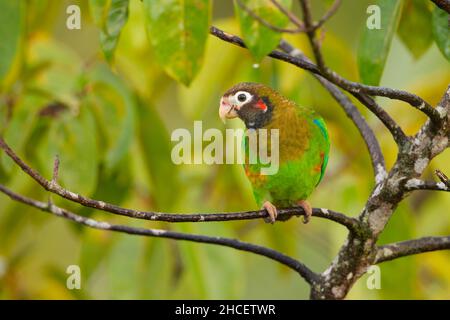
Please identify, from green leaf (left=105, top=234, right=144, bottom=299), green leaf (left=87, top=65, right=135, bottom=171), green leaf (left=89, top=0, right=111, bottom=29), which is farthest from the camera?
green leaf (left=105, top=234, right=144, bottom=299)

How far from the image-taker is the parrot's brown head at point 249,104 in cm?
197

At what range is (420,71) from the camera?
3424mm

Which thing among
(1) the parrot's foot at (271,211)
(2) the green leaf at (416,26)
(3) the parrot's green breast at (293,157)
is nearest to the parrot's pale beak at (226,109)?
(3) the parrot's green breast at (293,157)

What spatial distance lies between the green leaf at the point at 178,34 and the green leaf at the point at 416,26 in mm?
823

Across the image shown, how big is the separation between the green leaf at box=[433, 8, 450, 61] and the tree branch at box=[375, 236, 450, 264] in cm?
47

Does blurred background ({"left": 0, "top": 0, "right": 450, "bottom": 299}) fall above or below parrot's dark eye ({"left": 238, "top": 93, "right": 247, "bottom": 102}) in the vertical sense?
above

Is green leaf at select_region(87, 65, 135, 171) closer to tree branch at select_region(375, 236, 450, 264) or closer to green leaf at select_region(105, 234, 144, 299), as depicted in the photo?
green leaf at select_region(105, 234, 144, 299)

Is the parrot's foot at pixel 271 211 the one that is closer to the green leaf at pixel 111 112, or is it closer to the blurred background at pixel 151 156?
the blurred background at pixel 151 156

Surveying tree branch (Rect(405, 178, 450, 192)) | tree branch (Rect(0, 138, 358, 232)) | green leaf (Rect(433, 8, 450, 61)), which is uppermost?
green leaf (Rect(433, 8, 450, 61))

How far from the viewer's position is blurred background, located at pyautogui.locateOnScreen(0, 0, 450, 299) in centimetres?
266

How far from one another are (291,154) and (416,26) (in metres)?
0.57

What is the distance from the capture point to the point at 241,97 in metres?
1.99

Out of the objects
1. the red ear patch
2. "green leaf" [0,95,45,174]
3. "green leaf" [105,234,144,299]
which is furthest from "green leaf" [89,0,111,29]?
"green leaf" [105,234,144,299]

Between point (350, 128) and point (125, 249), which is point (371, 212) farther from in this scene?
point (125, 249)
